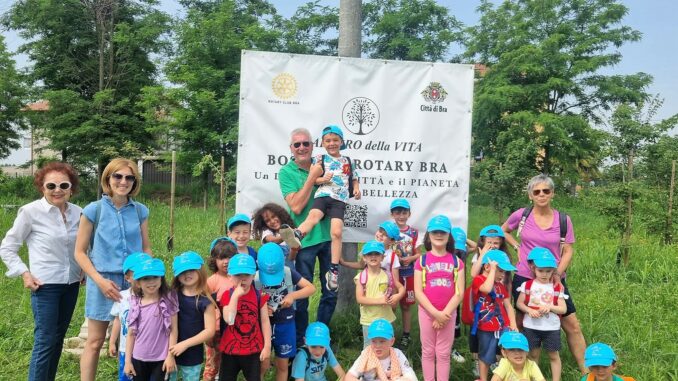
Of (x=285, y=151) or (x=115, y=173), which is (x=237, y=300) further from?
(x=285, y=151)

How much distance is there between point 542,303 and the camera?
3.94 metres

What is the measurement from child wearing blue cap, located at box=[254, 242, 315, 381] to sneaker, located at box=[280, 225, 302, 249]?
0.41 feet

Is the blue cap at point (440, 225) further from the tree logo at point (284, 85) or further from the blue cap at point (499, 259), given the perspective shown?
the tree logo at point (284, 85)

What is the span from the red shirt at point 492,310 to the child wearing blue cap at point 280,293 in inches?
49.6

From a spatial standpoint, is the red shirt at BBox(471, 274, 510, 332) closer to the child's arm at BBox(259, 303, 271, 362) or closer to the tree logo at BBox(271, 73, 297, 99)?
the child's arm at BBox(259, 303, 271, 362)

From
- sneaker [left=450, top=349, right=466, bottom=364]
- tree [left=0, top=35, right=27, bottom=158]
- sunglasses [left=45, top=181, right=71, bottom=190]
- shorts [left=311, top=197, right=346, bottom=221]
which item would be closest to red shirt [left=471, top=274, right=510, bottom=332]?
sneaker [left=450, top=349, right=466, bottom=364]

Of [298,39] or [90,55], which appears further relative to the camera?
[298,39]

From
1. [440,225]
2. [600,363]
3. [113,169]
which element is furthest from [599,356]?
[113,169]

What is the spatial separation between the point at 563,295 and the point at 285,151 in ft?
8.60

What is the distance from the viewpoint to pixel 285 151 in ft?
15.9

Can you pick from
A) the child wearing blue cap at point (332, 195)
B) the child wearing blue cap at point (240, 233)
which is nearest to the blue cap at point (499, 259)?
the child wearing blue cap at point (332, 195)

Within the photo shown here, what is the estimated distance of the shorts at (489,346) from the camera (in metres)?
3.83

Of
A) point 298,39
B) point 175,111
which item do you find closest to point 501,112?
point 298,39

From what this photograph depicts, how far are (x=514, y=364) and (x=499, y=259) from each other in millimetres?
725
